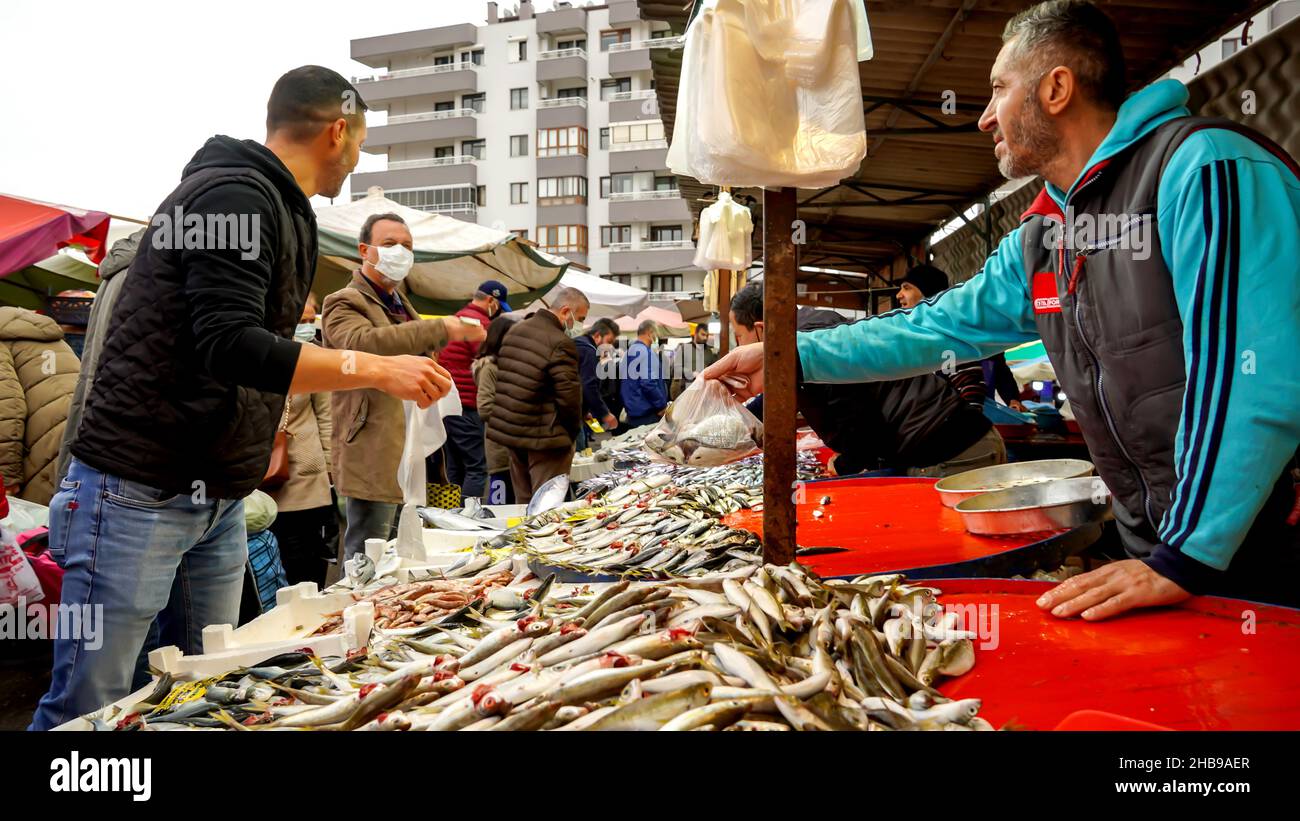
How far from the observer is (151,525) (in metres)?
2.57

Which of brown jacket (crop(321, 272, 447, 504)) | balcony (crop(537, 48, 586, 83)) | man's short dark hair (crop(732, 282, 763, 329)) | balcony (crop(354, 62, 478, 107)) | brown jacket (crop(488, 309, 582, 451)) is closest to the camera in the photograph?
brown jacket (crop(321, 272, 447, 504))

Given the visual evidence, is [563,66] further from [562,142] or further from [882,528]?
[882,528]

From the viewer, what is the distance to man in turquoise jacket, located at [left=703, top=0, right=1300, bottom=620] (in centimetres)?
181

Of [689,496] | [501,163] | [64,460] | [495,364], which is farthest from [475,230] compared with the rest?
[501,163]

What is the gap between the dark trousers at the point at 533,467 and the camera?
7.67 m

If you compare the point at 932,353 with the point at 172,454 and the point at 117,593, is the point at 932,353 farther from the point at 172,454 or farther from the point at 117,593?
the point at 117,593

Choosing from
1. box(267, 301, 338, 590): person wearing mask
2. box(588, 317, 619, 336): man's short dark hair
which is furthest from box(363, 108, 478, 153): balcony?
box(267, 301, 338, 590): person wearing mask

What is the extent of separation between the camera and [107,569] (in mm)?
2506

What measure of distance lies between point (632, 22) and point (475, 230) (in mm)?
47058

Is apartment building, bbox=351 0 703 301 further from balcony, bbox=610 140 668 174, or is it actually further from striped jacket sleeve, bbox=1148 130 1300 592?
striped jacket sleeve, bbox=1148 130 1300 592

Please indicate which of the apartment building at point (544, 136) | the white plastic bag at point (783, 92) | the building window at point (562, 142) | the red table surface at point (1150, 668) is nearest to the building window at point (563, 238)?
the apartment building at point (544, 136)

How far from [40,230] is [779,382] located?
8039mm

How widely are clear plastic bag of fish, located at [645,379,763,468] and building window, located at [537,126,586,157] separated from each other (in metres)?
50.2

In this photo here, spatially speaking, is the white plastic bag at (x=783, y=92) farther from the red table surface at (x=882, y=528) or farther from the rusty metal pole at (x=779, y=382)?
the red table surface at (x=882, y=528)
